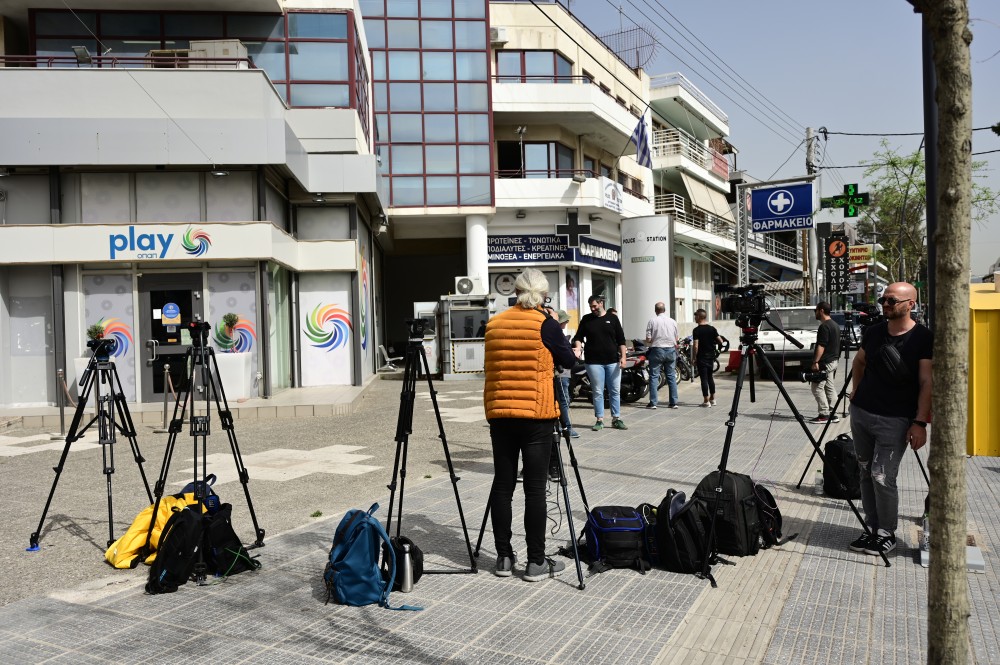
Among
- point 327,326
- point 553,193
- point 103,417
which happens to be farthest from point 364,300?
point 103,417

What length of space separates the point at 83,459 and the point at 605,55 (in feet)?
106

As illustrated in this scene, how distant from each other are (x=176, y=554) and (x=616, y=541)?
2.74 m

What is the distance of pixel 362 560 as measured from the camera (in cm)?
474

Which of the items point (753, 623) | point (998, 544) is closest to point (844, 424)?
point (998, 544)

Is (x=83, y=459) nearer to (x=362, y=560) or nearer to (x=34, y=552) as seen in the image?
(x=34, y=552)

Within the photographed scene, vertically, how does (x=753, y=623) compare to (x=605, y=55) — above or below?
below

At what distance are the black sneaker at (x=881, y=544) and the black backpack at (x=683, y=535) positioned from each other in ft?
3.78

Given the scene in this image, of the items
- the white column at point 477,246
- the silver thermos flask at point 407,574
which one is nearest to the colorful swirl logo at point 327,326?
the white column at point 477,246

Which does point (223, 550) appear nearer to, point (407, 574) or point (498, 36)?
point (407, 574)

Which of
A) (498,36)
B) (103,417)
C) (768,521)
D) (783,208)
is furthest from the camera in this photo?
(498,36)

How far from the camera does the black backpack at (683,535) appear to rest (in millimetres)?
5145

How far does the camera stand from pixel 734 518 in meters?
5.44

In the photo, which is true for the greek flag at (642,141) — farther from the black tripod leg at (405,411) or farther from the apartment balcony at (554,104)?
the black tripod leg at (405,411)

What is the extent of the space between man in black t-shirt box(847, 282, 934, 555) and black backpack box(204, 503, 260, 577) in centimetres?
406
